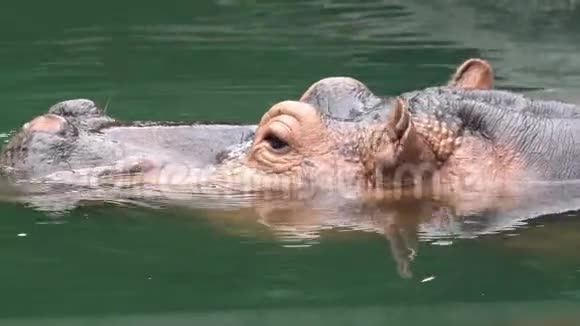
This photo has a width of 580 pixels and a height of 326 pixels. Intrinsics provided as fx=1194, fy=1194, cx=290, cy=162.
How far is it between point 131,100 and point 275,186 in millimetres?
3395

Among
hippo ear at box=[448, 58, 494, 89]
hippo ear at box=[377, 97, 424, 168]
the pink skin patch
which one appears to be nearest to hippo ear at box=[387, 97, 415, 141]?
hippo ear at box=[377, 97, 424, 168]

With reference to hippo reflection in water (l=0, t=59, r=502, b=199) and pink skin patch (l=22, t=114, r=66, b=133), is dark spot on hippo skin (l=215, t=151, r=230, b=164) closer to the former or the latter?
hippo reflection in water (l=0, t=59, r=502, b=199)

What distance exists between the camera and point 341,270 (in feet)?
13.7

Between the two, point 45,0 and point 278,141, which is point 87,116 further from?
point 45,0

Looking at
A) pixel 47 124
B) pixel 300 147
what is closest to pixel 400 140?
pixel 300 147

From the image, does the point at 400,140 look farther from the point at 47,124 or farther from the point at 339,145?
the point at 47,124

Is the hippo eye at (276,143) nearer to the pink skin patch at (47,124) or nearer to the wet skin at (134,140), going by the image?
the wet skin at (134,140)

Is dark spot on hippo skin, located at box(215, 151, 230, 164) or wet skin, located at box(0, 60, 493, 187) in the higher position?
wet skin, located at box(0, 60, 493, 187)

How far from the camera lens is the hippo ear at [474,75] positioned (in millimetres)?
5055

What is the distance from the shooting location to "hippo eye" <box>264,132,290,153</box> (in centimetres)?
444

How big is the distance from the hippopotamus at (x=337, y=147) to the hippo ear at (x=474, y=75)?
1.58ft

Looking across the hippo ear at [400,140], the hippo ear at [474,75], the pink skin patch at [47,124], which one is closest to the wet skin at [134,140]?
the pink skin patch at [47,124]

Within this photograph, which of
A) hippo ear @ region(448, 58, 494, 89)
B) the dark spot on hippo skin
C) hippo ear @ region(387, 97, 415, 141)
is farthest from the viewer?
hippo ear @ region(448, 58, 494, 89)

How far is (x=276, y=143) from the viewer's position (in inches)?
176
